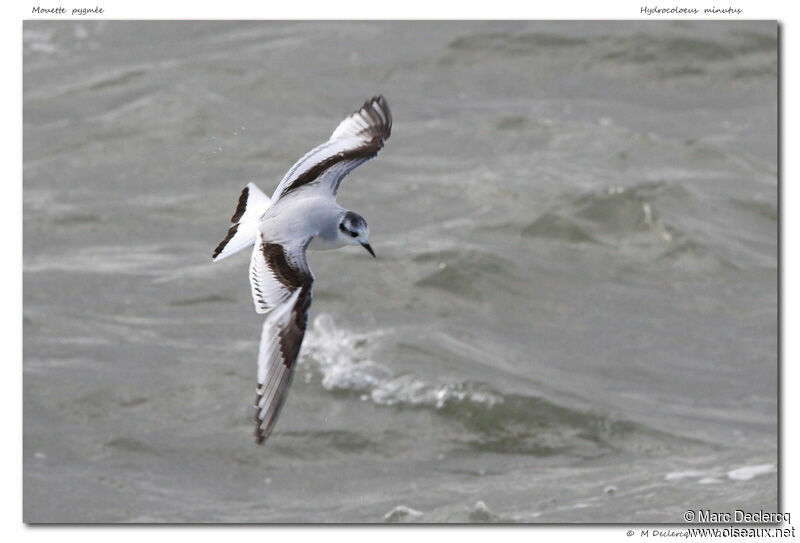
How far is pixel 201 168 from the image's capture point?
12.5 m

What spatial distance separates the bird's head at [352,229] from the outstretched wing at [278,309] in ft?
0.69

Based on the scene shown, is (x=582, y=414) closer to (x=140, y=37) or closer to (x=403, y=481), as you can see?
(x=403, y=481)

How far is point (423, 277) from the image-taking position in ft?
36.7

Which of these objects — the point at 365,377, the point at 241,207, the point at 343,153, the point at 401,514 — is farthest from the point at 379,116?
the point at 365,377

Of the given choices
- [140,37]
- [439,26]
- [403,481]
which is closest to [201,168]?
[140,37]

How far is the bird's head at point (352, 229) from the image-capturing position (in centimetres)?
526

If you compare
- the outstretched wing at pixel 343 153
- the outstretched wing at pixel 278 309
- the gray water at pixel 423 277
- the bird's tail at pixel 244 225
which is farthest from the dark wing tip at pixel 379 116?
the gray water at pixel 423 277

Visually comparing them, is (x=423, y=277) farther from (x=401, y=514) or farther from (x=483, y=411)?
(x=401, y=514)

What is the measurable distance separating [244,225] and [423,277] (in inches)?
226

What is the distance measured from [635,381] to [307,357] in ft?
8.76

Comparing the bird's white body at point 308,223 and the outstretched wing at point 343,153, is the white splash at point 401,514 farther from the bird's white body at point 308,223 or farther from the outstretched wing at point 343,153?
the bird's white body at point 308,223

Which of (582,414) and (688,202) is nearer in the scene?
(582,414)

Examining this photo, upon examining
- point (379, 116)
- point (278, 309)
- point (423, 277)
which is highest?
point (379, 116)

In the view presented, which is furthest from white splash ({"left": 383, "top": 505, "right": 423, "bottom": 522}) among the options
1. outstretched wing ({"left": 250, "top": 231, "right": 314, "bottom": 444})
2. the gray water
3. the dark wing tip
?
outstretched wing ({"left": 250, "top": 231, "right": 314, "bottom": 444})
